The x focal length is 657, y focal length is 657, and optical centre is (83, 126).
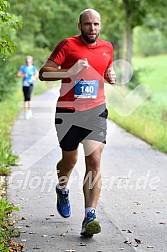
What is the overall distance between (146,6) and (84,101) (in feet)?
74.1

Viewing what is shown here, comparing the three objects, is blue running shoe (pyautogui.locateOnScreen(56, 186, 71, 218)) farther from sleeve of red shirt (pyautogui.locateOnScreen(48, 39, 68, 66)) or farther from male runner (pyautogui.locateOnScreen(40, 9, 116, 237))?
sleeve of red shirt (pyautogui.locateOnScreen(48, 39, 68, 66))

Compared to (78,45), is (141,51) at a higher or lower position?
lower

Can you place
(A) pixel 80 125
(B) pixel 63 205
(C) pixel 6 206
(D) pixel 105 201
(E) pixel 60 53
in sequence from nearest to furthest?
(C) pixel 6 206
(E) pixel 60 53
(A) pixel 80 125
(B) pixel 63 205
(D) pixel 105 201

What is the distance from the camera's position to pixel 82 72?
6.61 meters

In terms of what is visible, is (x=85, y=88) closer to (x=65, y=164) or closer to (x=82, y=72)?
(x=82, y=72)

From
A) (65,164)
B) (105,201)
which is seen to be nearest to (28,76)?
(105,201)

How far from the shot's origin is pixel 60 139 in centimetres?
682

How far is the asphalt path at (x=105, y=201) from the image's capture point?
641cm

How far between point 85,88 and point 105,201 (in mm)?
2246

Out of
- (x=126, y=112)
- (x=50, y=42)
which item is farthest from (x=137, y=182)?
(x=50, y=42)

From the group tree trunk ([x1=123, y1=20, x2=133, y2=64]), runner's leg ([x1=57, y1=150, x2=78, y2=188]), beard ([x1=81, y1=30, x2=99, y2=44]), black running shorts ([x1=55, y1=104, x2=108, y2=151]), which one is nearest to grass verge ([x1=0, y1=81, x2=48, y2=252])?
runner's leg ([x1=57, y1=150, x2=78, y2=188])

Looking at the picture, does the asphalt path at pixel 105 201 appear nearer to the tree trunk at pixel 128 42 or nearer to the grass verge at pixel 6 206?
the grass verge at pixel 6 206

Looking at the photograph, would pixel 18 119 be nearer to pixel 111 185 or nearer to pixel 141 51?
pixel 111 185

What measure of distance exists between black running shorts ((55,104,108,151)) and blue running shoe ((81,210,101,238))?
777mm
